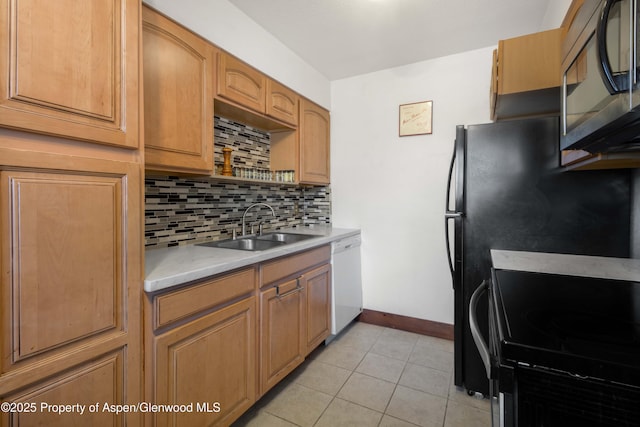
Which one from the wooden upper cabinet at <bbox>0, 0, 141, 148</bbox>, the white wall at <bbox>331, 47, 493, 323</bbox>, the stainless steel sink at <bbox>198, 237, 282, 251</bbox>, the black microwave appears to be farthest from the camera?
the white wall at <bbox>331, 47, 493, 323</bbox>

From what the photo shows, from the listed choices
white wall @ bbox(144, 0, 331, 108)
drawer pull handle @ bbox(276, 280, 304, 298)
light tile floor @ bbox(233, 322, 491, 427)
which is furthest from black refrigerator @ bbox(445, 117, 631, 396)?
white wall @ bbox(144, 0, 331, 108)

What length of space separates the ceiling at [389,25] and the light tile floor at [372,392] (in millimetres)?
2377

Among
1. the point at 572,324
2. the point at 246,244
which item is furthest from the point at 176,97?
the point at 572,324

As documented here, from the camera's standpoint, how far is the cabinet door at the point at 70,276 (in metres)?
0.78

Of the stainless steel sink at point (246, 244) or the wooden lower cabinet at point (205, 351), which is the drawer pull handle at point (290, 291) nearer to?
the wooden lower cabinet at point (205, 351)

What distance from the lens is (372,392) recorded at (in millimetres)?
1837

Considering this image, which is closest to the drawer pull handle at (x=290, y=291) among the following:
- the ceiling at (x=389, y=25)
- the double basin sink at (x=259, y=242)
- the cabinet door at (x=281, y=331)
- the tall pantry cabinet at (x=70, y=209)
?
the cabinet door at (x=281, y=331)

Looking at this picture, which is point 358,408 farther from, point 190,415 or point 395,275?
point 395,275

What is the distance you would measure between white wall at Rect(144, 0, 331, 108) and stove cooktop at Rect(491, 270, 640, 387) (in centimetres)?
184

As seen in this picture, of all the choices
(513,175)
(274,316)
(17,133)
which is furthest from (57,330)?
(513,175)

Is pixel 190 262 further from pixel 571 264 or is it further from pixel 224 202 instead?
pixel 571 264

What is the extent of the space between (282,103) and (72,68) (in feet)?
4.96

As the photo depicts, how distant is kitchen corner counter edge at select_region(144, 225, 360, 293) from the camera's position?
1116 millimetres

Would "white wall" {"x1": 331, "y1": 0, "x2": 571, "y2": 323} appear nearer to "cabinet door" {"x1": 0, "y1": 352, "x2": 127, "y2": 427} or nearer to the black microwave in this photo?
the black microwave
